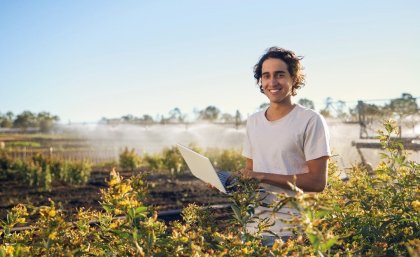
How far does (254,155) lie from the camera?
2.66 meters

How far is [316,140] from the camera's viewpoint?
7.54ft

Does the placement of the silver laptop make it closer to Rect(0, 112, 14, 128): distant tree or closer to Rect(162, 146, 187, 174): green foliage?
Rect(162, 146, 187, 174): green foliage

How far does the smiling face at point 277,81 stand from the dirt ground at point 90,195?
12.5 ft

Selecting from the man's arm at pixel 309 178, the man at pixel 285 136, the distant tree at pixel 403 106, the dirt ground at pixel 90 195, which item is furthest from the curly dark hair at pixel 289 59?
the distant tree at pixel 403 106

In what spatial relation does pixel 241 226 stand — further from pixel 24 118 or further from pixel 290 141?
pixel 24 118

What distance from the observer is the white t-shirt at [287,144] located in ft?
7.54

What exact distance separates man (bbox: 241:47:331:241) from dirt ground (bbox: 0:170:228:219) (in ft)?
12.1

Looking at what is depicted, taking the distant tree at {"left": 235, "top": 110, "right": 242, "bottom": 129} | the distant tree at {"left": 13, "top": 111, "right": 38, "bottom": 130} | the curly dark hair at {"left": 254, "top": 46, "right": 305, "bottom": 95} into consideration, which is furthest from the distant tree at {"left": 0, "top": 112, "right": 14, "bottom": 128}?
the curly dark hair at {"left": 254, "top": 46, "right": 305, "bottom": 95}

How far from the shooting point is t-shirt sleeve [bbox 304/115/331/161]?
2.26m

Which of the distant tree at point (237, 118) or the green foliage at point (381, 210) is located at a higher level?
the distant tree at point (237, 118)

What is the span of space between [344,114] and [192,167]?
38.0 ft

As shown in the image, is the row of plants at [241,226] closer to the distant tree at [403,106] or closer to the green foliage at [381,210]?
the green foliage at [381,210]

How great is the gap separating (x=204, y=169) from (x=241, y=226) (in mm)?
273

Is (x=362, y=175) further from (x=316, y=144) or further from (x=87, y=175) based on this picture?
(x=87, y=175)
